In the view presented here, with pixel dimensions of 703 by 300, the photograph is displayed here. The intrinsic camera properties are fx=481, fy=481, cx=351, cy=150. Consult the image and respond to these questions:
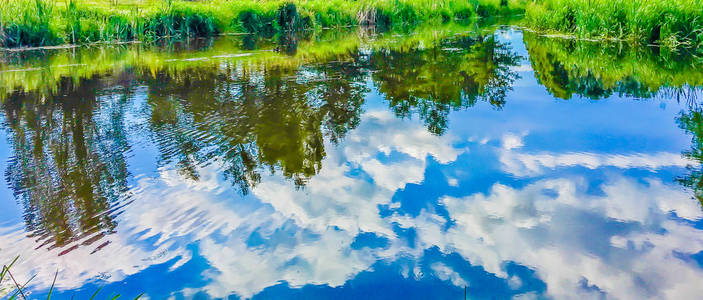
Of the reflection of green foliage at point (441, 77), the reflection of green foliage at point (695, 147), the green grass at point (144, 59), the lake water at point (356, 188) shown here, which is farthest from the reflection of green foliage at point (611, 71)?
the green grass at point (144, 59)

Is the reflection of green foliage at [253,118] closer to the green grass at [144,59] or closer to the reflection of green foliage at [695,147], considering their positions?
the green grass at [144,59]

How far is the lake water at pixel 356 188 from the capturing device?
2752mm

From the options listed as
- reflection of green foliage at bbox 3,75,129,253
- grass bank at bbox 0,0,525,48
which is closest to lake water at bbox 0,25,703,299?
reflection of green foliage at bbox 3,75,129,253

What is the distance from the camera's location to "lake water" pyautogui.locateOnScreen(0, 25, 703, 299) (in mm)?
2752

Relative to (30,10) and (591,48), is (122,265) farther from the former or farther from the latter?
(30,10)

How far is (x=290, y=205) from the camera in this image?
3641 mm

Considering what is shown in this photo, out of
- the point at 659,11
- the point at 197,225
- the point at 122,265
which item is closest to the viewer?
the point at 122,265

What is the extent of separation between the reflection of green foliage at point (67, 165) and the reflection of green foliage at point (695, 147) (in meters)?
4.41

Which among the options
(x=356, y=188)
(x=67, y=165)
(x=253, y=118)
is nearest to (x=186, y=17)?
(x=253, y=118)

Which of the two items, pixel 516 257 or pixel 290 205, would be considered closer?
pixel 516 257

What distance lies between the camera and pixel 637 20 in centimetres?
1171

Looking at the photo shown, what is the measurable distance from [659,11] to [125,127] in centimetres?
1128

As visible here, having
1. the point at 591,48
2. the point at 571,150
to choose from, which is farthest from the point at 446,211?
the point at 591,48

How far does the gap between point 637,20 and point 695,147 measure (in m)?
8.42
